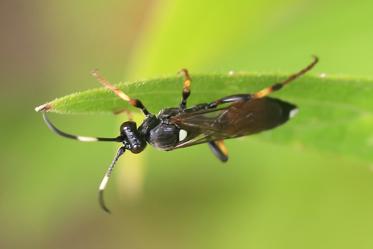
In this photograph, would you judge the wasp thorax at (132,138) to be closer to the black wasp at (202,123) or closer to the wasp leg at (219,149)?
the black wasp at (202,123)

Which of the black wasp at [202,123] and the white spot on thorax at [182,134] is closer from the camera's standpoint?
the black wasp at [202,123]

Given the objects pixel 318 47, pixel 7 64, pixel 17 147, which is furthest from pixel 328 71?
pixel 7 64

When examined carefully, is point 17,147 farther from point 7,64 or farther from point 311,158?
point 311,158

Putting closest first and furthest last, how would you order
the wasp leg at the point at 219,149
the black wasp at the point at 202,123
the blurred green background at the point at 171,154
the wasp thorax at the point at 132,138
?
the black wasp at the point at 202,123 → the wasp thorax at the point at 132,138 → the wasp leg at the point at 219,149 → the blurred green background at the point at 171,154

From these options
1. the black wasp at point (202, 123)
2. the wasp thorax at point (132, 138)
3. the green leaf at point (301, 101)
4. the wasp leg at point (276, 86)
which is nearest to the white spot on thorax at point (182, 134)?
the black wasp at point (202, 123)

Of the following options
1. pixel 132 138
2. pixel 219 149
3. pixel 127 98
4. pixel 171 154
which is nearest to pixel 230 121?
pixel 132 138

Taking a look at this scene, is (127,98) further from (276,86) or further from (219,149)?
(219,149)

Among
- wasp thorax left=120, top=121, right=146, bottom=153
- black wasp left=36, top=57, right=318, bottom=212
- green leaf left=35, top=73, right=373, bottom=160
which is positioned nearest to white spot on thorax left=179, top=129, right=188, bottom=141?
black wasp left=36, top=57, right=318, bottom=212

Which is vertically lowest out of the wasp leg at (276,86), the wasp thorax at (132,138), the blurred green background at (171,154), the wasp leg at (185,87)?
the blurred green background at (171,154)
